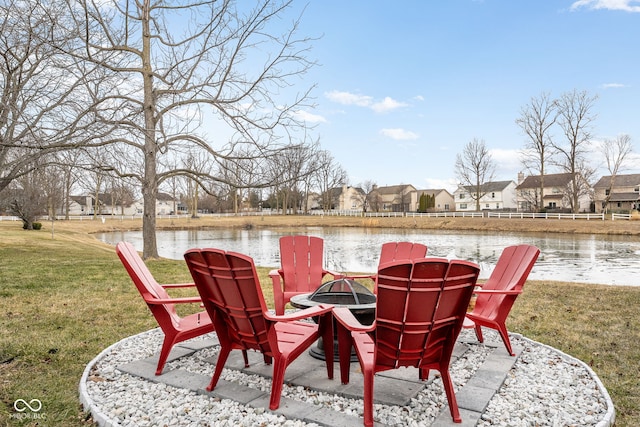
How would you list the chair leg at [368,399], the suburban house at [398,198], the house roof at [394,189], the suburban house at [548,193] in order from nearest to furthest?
the chair leg at [368,399] < the suburban house at [548,193] < the suburban house at [398,198] < the house roof at [394,189]

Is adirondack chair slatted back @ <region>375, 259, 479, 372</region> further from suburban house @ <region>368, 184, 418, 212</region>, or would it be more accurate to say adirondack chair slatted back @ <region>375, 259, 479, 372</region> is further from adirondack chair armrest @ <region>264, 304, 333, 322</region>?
suburban house @ <region>368, 184, 418, 212</region>

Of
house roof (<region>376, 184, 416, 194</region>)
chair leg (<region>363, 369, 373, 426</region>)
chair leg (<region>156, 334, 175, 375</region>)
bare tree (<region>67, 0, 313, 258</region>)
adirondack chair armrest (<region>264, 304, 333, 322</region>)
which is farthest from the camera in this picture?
house roof (<region>376, 184, 416, 194</region>)

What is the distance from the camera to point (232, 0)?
348 inches

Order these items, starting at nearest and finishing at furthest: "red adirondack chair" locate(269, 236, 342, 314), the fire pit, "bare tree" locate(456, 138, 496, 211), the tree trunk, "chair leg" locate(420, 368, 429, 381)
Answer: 1. "chair leg" locate(420, 368, 429, 381)
2. the fire pit
3. "red adirondack chair" locate(269, 236, 342, 314)
4. the tree trunk
5. "bare tree" locate(456, 138, 496, 211)

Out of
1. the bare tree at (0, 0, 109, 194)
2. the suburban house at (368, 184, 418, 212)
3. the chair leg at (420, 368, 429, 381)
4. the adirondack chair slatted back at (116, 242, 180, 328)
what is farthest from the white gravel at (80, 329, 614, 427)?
the suburban house at (368, 184, 418, 212)

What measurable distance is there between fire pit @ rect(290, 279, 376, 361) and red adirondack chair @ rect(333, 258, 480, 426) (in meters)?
0.89

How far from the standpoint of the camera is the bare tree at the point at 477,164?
45.2 meters

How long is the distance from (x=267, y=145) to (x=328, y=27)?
2.73 meters

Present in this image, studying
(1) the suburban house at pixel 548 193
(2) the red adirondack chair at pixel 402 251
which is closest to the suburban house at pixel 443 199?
(1) the suburban house at pixel 548 193

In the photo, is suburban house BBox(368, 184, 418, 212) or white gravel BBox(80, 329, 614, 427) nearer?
white gravel BBox(80, 329, 614, 427)

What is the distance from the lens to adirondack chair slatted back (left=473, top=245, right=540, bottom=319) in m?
3.78

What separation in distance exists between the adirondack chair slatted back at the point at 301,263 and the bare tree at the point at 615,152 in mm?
42031

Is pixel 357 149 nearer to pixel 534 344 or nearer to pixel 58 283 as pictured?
pixel 58 283

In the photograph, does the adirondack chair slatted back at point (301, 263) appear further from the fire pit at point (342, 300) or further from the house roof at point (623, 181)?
the house roof at point (623, 181)
